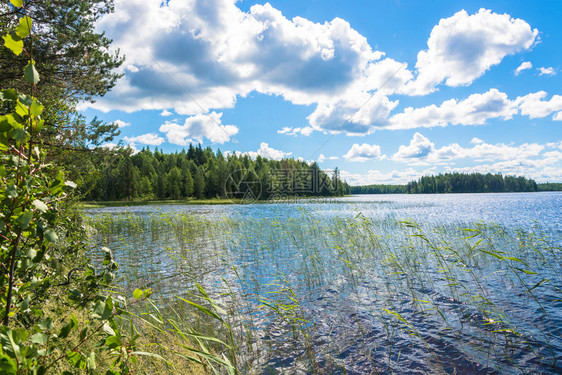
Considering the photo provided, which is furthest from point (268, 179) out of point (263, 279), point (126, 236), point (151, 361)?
point (151, 361)

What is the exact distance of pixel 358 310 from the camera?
6285 mm

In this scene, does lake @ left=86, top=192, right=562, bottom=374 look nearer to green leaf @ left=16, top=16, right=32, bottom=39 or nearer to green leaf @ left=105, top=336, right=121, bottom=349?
green leaf @ left=105, top=336, right=121, bottom=349

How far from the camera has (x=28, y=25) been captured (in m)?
1.32

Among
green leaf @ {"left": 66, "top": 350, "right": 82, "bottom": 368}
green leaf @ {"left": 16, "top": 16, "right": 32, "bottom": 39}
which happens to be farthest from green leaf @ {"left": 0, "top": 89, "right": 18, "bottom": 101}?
green leaf @ {"left": 66, "top": 350, "right": 82, "bottom": 368}

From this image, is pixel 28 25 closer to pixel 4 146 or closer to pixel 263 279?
pixel 4 146

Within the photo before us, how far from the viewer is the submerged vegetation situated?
444cm

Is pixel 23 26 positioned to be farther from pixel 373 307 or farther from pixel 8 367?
pixel 373 307

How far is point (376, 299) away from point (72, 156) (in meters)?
12.3

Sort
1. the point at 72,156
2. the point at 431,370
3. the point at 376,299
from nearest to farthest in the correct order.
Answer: the point at 431,370
the point at 376,299
the point at 72,156

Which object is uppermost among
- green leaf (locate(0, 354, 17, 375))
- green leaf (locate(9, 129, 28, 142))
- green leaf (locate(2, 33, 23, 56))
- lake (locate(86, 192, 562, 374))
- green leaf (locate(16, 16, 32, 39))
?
green leaf (locate(16, 16, 32, 39))

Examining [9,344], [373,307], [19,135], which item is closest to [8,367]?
[9,344]

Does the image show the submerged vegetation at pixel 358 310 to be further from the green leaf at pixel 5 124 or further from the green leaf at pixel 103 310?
the green leaf at pixel 5 124

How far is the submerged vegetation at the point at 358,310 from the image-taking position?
4.44m

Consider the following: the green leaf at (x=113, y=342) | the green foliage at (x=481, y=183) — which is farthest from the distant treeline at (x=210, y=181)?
the green foliage at (x=481, y=183)
